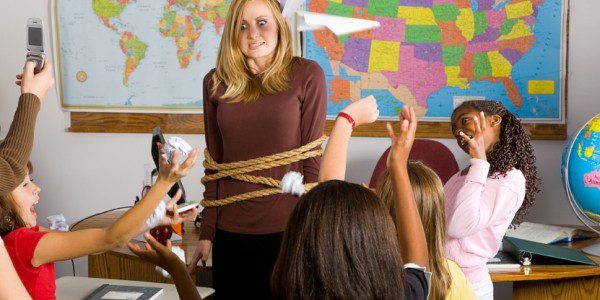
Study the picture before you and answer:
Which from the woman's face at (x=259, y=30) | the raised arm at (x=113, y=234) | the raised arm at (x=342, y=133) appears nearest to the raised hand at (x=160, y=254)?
the raised arm at (x=113, y=234)

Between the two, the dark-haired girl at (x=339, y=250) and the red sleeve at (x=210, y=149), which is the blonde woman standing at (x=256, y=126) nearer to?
the red sleeve at (x=210, y=149)

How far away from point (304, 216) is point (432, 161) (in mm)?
2030

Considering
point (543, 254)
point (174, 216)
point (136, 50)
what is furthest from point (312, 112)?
point (136, 50)

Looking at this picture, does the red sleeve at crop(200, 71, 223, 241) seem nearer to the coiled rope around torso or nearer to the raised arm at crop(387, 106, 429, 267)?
the coiled rope around torso

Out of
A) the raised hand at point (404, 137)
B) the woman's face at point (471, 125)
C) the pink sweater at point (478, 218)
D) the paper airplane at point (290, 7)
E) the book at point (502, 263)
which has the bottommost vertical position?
the book at point (502, 263)

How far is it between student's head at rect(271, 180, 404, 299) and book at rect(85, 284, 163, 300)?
88 cm

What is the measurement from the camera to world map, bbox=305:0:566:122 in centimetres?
329

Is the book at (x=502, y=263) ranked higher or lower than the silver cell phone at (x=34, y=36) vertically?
lower

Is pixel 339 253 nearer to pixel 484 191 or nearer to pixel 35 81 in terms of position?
pixel 35 81

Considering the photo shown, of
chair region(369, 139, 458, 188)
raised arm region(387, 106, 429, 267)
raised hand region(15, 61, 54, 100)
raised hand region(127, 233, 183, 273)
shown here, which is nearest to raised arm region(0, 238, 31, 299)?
raised hand region(127, 233, 183, 273)

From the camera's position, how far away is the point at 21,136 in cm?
152

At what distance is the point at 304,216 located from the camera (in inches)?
49.6

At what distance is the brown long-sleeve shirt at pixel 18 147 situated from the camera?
4.83 feet

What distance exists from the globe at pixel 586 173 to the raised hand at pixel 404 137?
4.89 feet
